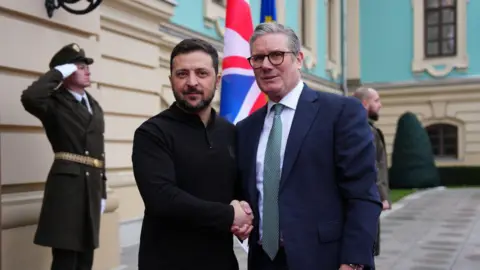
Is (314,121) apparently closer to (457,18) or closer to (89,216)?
(89,216)

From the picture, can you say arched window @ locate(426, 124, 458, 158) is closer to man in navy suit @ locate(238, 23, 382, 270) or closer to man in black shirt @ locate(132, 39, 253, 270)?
man in navy suit @ locate(238, 23, 382, 270)

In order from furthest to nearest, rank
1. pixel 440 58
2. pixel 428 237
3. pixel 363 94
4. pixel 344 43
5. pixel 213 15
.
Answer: pixel 344 43 < pixel 440 58 < pixel 213 15 < pixel 428 237 < pixel 363 94

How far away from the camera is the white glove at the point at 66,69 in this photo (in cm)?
389

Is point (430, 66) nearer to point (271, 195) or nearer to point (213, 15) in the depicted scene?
point (213, 15)

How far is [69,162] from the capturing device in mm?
3926

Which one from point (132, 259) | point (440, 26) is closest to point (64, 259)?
point (132, 259)

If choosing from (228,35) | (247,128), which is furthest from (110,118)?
(247,128)

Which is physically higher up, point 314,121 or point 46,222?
point 314,121

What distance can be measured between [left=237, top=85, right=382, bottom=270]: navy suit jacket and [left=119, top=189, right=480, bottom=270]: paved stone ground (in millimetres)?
3855

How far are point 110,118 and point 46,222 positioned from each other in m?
3.12

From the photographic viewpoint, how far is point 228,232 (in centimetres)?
213

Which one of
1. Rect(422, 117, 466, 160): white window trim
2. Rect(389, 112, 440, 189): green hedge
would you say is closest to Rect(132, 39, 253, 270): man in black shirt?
Rect(389, 112, 440, 189): green hedge

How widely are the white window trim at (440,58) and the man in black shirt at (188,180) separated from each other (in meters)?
18.2

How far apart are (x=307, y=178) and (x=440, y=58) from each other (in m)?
18.3
